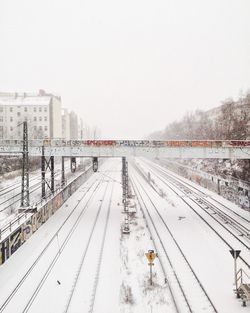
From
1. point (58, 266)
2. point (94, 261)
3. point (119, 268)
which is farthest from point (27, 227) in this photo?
point (119, 268)

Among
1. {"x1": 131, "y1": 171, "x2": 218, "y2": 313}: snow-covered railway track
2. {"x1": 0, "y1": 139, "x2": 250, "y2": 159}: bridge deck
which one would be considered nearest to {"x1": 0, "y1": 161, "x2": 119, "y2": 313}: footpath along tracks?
{"x1": 131, "y1": 171, "x2": 218, "y2": 313}: snow-covered railway track

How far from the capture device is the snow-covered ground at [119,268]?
15.5 m

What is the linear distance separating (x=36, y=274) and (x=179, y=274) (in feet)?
24.4

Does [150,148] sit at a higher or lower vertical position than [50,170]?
higher

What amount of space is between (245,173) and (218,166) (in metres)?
17.2

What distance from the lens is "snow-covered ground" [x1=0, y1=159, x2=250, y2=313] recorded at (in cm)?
1547

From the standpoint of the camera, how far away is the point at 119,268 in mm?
19891

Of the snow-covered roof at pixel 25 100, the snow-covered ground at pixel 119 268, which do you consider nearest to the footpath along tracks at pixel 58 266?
the snow-covered ground at pixel 119 268

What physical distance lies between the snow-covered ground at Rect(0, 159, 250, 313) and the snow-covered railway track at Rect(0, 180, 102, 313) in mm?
41

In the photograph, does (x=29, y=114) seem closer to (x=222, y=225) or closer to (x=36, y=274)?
(x=222, y=225)

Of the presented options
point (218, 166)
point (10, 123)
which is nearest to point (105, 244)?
point (218, 166)

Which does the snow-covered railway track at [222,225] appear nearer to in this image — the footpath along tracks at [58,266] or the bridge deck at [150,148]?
the bridge deck at [150,148]

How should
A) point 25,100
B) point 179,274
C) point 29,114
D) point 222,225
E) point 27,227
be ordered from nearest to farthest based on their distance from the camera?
point 179,274, point 27,227, point 222,225, point 29,114, point 25,100

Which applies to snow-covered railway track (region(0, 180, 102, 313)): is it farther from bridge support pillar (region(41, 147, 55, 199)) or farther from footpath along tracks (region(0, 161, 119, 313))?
bridge support pillar (region(41, 147, 55, 199))
